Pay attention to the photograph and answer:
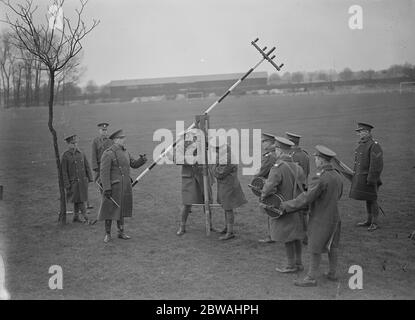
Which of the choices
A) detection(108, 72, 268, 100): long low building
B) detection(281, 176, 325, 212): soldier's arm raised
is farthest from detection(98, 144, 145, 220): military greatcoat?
detection(108, 72, 268, 100): long low building

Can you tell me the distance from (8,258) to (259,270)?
3949 millimetres

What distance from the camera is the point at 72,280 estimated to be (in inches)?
229

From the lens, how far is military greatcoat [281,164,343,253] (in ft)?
18.3

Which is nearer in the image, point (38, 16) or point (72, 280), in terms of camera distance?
point (72, 280)

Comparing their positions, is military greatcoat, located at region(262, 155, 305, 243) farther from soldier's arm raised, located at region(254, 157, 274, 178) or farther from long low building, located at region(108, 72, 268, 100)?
long low building, located at region(108, 72, 268, 100)

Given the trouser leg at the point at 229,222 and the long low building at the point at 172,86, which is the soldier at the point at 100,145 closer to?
the trouser leg at the point at 229,222

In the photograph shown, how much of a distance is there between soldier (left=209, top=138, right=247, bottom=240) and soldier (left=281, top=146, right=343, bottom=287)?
205cm

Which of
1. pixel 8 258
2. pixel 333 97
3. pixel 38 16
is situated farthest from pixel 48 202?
pixel 333 97

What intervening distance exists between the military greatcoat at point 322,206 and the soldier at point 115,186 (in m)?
3.23

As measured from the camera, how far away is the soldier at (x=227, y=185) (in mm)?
7633

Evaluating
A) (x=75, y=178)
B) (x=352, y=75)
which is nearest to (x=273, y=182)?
(x=75, y=178)

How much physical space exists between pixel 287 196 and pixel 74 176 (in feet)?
16.4

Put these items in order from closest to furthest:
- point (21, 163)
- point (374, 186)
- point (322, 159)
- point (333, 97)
Result: point (322, 159), point (374, 186), point (21, 163), point (333, 97)
